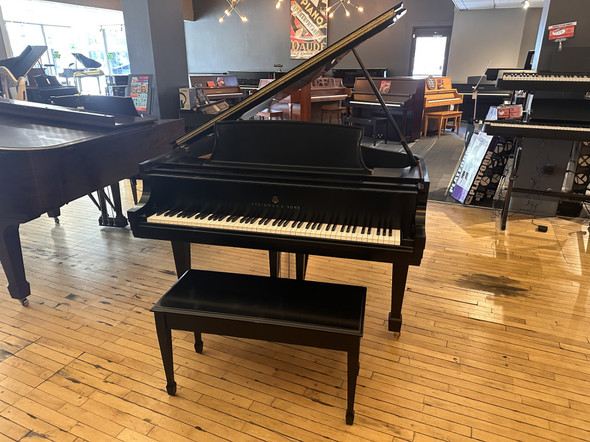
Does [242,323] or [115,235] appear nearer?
[242,323]

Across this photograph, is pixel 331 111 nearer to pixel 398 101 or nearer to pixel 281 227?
pixel 398 101

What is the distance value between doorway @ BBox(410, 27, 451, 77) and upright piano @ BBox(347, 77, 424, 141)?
3452mm

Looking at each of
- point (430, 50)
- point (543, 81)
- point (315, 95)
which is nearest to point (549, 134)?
point (543, 81)

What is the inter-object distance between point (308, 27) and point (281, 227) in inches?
463

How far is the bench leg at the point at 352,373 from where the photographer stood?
5.26 feet

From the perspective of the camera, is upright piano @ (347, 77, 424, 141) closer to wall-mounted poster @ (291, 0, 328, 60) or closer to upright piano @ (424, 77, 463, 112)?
upright piano @ (424, 77, 463, 112)

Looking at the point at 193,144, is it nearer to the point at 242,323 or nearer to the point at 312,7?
the point at 242,323

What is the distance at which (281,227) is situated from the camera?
1944 mm

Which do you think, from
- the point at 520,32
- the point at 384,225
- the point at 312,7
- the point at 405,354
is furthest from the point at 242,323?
the point at 312,7

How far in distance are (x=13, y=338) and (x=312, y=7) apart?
39.3 ft

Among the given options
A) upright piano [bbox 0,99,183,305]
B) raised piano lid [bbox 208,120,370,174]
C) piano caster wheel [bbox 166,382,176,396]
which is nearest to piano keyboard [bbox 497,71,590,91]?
raised piano lid [bbox 208,120,370,174]

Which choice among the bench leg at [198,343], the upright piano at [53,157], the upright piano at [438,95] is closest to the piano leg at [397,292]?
the bench leg at [198,343]

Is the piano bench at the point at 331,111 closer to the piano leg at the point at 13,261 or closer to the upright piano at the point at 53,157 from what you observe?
the upright piano at the point at 53,157

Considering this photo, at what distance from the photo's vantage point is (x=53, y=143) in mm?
2449
